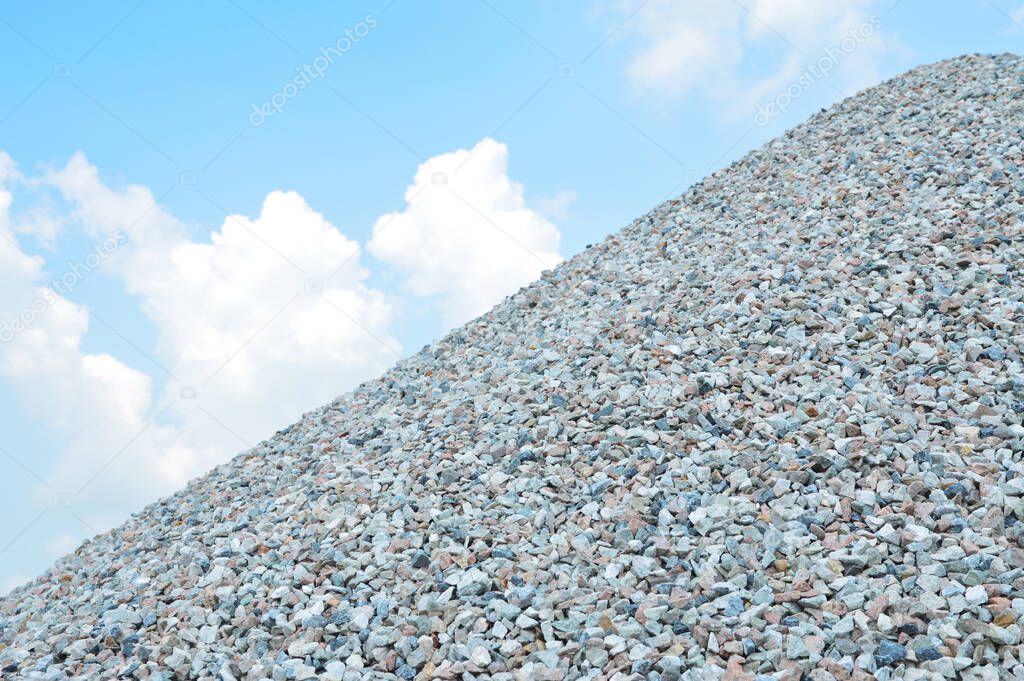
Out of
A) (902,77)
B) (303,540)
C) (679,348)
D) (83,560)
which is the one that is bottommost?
(83,560)

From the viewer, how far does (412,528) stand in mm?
5148

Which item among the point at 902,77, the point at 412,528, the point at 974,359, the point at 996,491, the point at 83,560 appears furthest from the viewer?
the point at 902,77

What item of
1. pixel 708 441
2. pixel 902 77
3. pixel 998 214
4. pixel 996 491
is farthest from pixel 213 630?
pixel 902 77

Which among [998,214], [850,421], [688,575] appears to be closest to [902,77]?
[998,214]

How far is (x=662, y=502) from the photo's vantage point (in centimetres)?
482

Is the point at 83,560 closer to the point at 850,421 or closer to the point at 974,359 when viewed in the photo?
the point at 850,421

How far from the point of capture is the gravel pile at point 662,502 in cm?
399

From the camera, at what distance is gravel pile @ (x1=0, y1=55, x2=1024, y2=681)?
3.99 metres

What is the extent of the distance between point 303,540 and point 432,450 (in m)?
1.17

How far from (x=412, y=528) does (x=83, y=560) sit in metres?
3.89

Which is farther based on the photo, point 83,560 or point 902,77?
point 902,77

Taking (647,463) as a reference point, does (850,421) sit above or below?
above

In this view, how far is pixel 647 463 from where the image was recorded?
17.0 ft

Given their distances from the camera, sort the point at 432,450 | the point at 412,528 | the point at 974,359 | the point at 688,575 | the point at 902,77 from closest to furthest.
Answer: the point at 688,575, the point at 412,528, the point at 974,359, the point at 432,450, the point at 902,77
